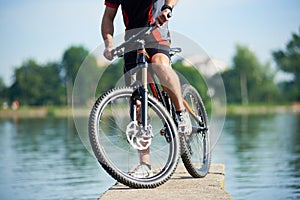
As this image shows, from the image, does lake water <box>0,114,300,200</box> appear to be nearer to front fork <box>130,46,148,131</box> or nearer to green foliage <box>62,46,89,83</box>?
front fork <box>130,46,148,131</box>

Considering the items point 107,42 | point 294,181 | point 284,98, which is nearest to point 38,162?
point 294,181

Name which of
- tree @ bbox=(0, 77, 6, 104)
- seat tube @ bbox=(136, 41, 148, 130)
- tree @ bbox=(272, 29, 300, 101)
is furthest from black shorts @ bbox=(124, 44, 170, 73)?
tree @ bbox=(0, 77, 6, 104)

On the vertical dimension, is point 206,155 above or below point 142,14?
below

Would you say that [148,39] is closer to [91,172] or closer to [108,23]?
[108,23]

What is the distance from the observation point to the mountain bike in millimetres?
4941

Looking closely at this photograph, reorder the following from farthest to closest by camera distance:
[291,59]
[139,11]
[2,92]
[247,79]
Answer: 1. [2,92]
2. [247,79]
3. [291,59]
4. [139,11]

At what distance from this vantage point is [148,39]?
17.4 feet

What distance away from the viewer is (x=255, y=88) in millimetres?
119750

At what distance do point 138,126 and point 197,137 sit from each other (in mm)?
1427

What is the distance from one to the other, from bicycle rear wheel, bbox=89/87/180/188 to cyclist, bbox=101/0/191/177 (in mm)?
136

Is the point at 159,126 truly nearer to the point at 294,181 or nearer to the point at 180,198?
the point at 180,198

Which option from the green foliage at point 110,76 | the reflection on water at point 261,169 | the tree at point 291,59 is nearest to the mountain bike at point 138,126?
the green foliage at point 110,76

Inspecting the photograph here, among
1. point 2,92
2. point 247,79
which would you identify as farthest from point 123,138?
point 2,92

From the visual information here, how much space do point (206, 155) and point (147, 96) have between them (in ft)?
5.72
